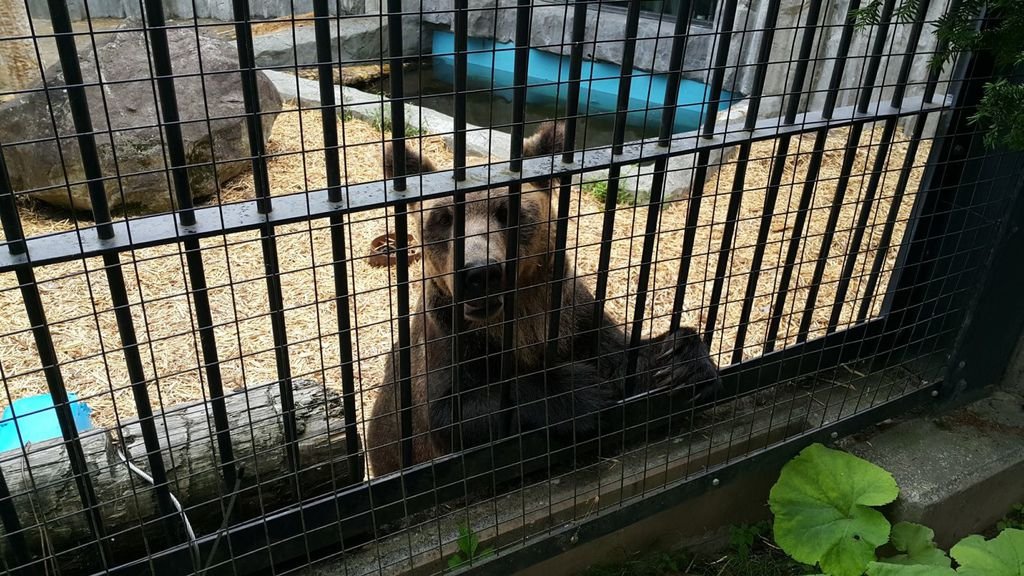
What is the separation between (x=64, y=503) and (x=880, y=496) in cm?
334

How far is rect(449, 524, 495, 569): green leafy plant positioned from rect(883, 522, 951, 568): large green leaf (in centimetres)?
187

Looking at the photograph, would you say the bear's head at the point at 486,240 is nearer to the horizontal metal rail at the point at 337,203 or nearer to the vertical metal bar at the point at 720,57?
the horizontal metal rail at the point at 337,203

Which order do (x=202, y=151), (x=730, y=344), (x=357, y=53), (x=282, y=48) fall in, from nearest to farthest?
(x=730, y=344) < (x=202, y=151) < (x=282, y=48) < (x=357, y=53)

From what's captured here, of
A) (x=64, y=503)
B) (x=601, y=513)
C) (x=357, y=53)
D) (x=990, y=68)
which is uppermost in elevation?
(x=990, y=68)

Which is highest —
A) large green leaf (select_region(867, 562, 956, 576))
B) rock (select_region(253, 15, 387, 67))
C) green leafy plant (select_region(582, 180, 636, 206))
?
large green leaf (select_region(867, 562, 956, 576))

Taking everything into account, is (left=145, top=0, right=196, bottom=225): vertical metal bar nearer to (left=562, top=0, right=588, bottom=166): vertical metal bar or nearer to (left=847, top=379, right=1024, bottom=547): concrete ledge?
(left=562, top=0, right=588, bottom=166): vertical metal bar

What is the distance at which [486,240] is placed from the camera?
322 centimetres

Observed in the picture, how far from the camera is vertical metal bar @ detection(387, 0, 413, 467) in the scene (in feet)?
7.74

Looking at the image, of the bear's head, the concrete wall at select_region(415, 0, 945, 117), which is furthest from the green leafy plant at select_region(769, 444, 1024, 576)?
the concrete wall at select_region(415, 0, 945, 117)

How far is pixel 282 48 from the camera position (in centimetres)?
1484

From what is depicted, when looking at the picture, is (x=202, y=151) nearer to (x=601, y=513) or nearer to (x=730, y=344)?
(x=730, y=344)

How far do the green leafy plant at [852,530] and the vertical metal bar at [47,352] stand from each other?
2.77 metres

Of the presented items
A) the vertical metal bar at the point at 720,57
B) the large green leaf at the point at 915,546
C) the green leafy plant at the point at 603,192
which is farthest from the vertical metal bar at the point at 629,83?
the green leafy plant at the point at 603,192

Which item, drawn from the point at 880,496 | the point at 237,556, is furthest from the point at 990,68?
the point at 237,556
